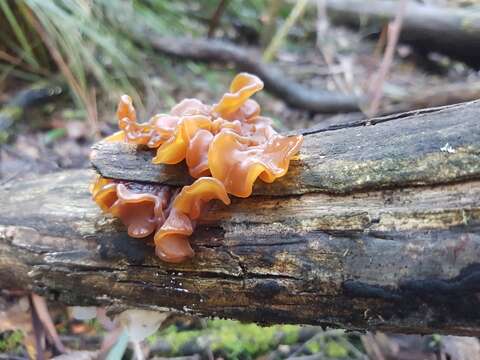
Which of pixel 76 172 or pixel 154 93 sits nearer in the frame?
pixel 76 172

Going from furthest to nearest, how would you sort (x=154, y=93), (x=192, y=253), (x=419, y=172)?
(x=154, y=93) → (x=192, y=253) → (x=419, y=172)

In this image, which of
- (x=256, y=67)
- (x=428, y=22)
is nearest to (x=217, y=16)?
(x=256, y=67)

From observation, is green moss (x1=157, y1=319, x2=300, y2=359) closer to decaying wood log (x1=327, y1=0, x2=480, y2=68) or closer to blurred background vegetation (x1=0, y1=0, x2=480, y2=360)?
blurred background vegetation (x1=0, y1=0, x2=480, y2=360)

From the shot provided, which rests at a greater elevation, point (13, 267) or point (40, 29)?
point (40, 29)

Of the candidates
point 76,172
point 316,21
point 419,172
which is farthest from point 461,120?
point 316,21

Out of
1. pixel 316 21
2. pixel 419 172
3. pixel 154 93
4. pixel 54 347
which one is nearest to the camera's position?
pixel 419 172

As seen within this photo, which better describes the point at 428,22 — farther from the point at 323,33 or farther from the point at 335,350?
the point at 335,350

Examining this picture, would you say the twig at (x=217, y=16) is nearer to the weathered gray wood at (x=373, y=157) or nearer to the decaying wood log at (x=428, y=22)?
the decaying wood log at (x=428, y=22)

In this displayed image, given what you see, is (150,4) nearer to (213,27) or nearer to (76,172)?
(213,27)
